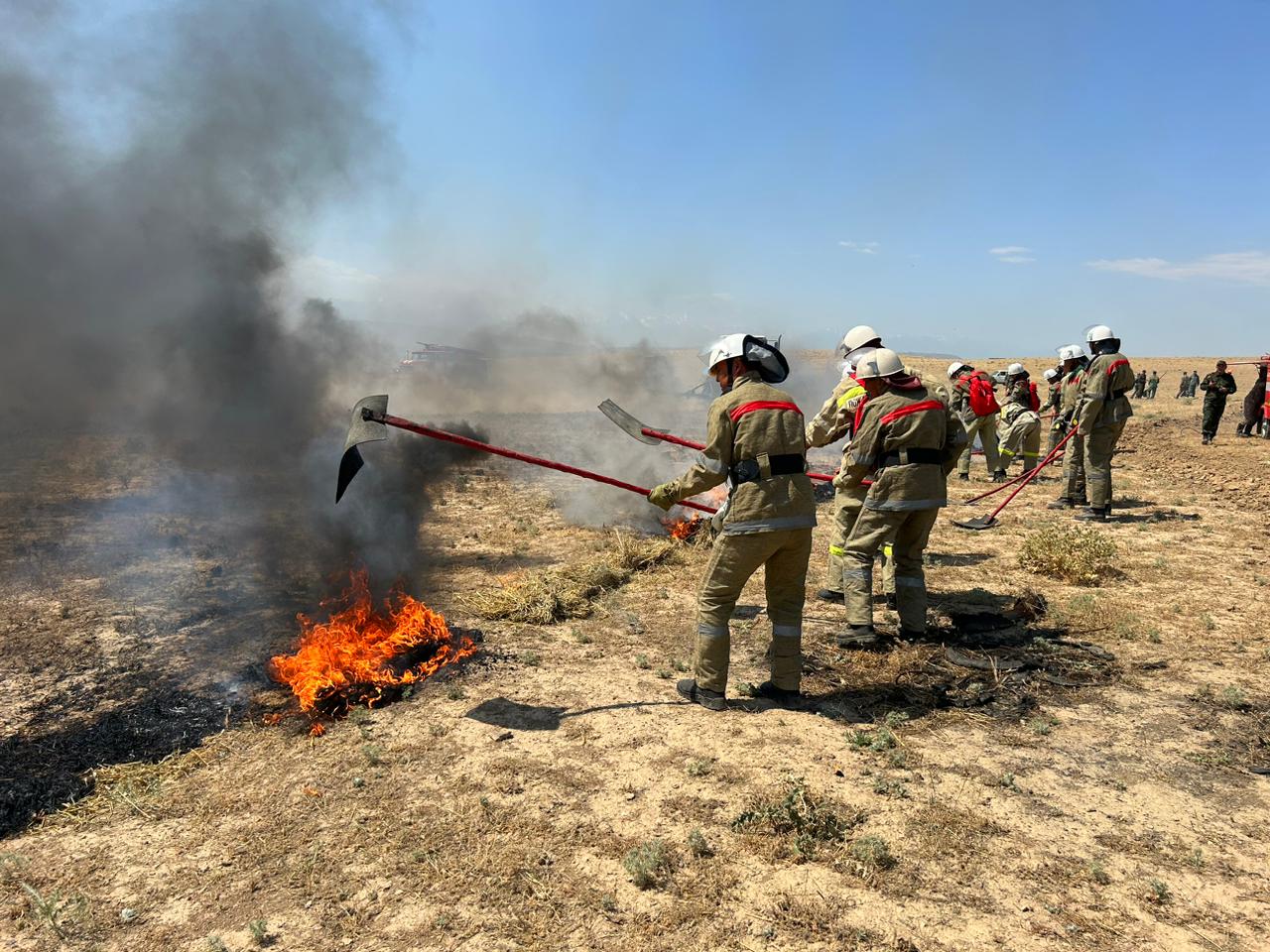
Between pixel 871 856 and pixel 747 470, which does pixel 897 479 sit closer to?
pixel 747 470

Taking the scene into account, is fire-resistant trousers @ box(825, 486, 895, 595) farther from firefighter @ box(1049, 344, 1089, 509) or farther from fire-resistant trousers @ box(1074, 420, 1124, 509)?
firefighter @ box(1049, 344, 1089, 509)

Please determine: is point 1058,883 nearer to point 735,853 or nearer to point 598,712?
point 735,853

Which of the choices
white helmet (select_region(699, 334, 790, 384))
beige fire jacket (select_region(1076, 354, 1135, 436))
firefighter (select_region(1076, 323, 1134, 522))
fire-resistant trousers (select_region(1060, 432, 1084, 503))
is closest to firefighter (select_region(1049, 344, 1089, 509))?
fire-resistant trousers (select_region(1060, 432, 1084, 503))

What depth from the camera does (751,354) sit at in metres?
5.03

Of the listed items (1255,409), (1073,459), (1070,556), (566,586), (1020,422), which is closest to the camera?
(566,586)

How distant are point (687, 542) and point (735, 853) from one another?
5.86 m

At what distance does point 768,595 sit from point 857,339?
3.57m

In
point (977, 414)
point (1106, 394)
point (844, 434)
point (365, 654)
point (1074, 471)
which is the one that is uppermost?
point (1106, 394)

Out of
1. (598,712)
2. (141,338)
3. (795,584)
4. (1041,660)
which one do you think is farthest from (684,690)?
(141,338)

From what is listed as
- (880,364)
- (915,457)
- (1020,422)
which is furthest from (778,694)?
(1020,422)

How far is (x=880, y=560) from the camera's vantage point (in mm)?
9000

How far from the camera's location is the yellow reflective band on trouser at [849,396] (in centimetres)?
681

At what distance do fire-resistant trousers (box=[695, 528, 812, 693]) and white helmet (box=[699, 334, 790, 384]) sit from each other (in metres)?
1.11

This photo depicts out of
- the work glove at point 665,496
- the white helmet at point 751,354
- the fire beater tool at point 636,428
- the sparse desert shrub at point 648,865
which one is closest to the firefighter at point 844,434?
the fire beater tool at point 636,428
